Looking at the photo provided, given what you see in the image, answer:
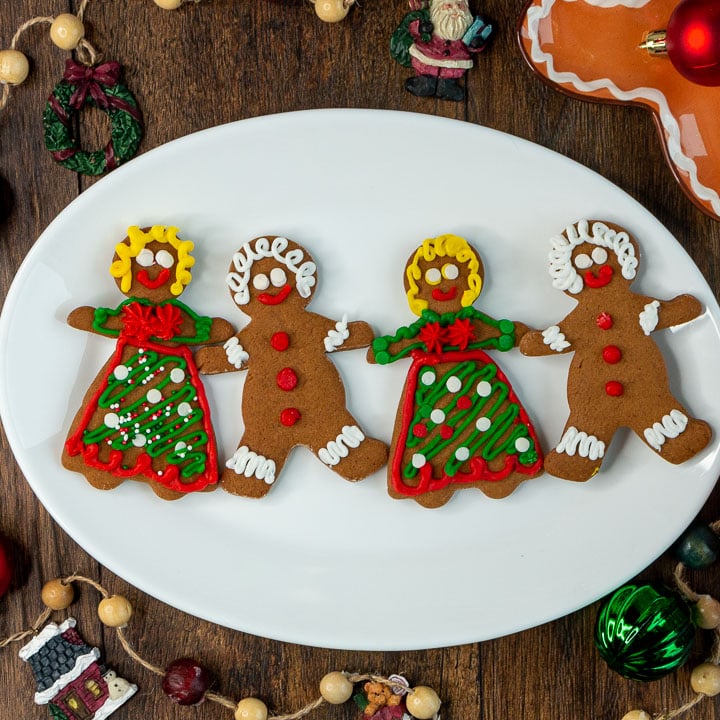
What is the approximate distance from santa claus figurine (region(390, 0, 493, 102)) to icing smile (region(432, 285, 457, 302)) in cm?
29

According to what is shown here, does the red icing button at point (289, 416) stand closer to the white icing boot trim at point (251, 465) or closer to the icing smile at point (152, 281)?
the white icing boot trim at point (251, 465)

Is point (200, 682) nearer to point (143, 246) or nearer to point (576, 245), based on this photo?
point (143, 246)

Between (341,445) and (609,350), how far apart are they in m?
0.40

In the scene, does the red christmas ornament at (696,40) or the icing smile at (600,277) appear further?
the icing smile at (600,277)

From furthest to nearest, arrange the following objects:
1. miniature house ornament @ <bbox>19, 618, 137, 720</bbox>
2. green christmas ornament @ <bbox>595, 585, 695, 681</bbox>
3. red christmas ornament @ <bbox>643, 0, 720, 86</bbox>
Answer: miniature house ornament @ <bbox>19, 618, 137, 720</bbox>
green christmas ornament @ <bbox>595, 585, 695, 681</bbox>
red christmas ornament @ <bbox>643, 0, 720, 86</bbox>

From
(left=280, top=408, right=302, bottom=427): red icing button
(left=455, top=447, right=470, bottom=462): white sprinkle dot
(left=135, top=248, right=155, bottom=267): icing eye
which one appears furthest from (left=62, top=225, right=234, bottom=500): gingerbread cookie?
(left=455, top=447, right=470, bottom=462): white sprinkle dot

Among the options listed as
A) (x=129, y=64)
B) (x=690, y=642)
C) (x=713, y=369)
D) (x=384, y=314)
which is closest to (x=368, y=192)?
(x=384, y=314)

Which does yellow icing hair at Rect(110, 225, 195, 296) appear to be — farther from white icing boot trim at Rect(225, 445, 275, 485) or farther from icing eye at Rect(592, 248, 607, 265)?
icing eye at Rect(592, 248, 607, 265)

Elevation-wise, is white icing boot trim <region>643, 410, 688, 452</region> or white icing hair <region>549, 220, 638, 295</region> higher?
white icing hair <region>549, 220, 638, 295</region>

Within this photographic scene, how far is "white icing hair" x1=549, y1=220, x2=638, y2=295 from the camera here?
111 cm

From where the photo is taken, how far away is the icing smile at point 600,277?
1118 millimetres

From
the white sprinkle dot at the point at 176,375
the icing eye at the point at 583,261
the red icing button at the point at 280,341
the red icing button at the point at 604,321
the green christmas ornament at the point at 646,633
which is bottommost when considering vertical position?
the green christmas ornament at the point at 646,633

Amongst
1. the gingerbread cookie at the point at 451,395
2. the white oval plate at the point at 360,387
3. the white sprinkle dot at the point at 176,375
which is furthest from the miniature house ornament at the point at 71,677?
the gingerbread cookie at the point at 451,395

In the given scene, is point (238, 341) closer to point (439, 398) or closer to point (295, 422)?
point (295, 422)
